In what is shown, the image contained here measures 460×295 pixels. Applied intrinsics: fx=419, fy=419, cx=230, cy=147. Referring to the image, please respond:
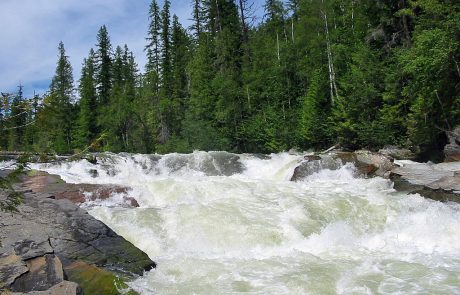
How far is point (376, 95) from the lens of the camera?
934 inches

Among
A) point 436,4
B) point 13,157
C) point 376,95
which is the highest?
point 436,4

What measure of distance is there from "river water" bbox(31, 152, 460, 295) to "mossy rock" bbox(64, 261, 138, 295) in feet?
1.57

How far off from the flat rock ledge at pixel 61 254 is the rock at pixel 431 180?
8.51 metres

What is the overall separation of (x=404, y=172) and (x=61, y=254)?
1142 cm

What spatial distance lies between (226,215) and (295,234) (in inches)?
72.5

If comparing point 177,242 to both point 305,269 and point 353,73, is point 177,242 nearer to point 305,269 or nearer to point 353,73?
point 305,269

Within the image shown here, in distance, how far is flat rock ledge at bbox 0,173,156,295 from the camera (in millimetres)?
5660

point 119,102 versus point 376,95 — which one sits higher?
point 119,102

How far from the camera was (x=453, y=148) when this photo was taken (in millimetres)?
16938

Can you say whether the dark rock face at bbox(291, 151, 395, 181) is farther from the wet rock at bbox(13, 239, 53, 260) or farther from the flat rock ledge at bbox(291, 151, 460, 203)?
the wet rock at bbox(13, 239, 53, 260)

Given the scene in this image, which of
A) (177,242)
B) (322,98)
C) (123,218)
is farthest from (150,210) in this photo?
(322,98)

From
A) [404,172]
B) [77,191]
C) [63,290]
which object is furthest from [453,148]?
[63,290]

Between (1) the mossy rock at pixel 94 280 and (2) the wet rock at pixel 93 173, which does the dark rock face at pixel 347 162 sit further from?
(1) the mossy rock at pixel 94 280

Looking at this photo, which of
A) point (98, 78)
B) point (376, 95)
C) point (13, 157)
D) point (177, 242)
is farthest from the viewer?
point (98, 78)
